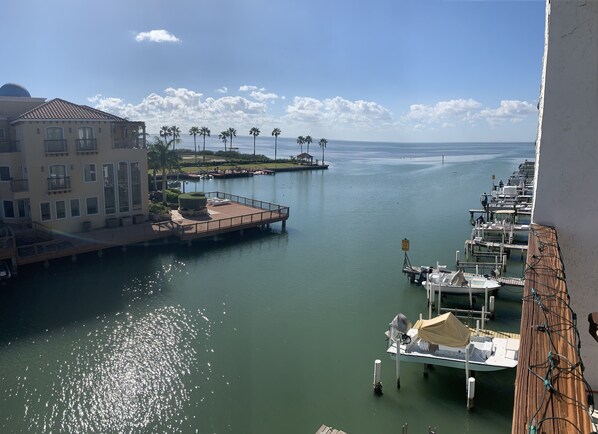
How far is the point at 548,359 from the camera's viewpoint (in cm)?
660

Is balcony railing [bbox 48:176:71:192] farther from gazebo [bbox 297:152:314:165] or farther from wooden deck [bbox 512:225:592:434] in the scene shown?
gazebo [bbox 297:152:314:165]

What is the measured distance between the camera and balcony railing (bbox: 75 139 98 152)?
36.0 m

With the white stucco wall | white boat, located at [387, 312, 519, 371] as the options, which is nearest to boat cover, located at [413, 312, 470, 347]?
white boat, located at [387, 312, 519, 371]

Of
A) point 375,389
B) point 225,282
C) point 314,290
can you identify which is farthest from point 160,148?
point 375,389

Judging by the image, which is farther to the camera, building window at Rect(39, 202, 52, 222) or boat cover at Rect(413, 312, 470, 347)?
building window at Rect(39, 202, 52, 222)

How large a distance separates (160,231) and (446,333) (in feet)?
85.9

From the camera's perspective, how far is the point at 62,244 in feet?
110

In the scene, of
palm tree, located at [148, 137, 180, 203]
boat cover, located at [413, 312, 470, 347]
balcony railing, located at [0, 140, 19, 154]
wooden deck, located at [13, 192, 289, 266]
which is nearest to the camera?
boat cover, located at [413, 312, 470, 347]

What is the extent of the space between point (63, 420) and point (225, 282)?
15643mm

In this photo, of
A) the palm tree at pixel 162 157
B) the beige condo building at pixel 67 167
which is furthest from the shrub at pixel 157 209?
the palm tree at pixel 162 157

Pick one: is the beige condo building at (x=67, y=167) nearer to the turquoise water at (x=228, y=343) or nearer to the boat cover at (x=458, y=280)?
the turquoise water at (x=228, y=343)

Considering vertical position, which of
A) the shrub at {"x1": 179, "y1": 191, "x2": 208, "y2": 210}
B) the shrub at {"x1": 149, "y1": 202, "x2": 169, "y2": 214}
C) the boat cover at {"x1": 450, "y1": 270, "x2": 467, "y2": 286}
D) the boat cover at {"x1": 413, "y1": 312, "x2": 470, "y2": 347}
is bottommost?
the boat cover at {"x1": 450, "y1": 270, "x2": 467, "y2": 286}

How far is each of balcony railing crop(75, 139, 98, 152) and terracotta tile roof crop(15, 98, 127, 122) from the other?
1.69 meters

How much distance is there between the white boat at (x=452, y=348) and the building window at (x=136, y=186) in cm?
2793
